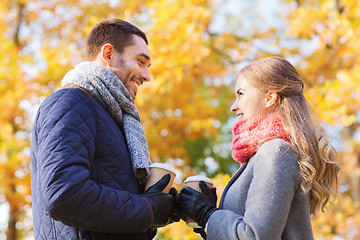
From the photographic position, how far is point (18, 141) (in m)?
5.71

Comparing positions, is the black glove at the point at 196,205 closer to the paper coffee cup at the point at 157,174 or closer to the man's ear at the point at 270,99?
the paper coffee cup at the point at 157,174

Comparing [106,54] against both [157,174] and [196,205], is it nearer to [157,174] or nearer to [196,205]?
[157,174]

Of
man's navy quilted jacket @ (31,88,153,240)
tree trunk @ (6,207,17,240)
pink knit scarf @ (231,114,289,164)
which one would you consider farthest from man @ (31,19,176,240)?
tree trunk @ (6,207,17,240)

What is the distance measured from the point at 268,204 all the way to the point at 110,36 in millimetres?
1268

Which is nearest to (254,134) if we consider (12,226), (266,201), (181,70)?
(266,201)

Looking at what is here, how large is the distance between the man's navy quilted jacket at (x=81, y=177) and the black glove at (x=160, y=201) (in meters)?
0.06

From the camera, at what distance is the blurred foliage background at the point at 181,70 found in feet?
16.2

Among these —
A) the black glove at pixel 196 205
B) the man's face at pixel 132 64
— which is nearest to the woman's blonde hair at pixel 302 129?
the black glove at pixel 196 205

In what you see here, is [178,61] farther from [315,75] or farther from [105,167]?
[105,167]

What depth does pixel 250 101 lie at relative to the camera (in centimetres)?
216

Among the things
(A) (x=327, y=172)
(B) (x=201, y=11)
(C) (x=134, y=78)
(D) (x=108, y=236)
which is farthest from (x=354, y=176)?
(D) (x=108, y=236)

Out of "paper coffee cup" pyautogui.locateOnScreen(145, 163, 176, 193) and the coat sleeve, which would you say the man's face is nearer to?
"paper coffee cup" pyautogui.locateOnScreen(145, 163, 176, 193)

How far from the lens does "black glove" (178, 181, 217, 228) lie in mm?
1957

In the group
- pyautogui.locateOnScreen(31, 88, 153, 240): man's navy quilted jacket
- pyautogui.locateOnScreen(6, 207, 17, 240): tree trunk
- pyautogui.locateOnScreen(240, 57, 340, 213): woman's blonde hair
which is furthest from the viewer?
pyautogui.locateOnScreen(6, 207, 17, 240): tree trunk
